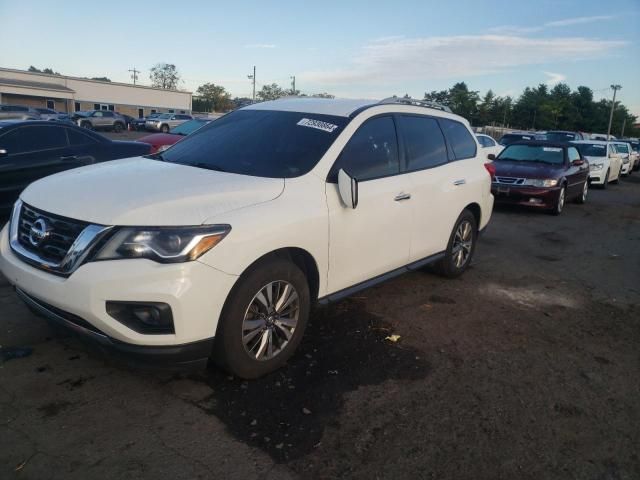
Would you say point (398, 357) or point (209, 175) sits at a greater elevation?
point (209, 175)

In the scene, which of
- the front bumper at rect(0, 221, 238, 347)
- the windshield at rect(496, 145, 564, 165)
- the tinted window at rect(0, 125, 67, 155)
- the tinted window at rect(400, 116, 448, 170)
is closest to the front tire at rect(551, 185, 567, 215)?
the windshield at rect(496, 145, 564, 165)

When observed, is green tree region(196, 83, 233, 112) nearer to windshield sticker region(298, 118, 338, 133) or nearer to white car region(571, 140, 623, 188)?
white car region(571, 140, 623, 188)

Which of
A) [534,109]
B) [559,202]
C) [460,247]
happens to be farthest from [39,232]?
→ [534,109]

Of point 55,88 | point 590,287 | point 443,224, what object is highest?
point 55,88

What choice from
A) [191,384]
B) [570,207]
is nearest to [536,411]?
[191,384]

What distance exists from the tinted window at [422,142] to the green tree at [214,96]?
8787cm

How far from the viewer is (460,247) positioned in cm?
586

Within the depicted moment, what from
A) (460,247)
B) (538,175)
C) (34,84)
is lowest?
(460,247)

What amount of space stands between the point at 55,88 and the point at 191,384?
6270 cm

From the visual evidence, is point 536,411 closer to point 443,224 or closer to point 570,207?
point 443,224

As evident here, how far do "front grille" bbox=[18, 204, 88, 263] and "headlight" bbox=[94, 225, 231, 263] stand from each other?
0.80 feet

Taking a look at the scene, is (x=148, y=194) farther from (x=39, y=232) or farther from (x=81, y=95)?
(x=81, y=95)

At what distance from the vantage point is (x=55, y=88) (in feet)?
185

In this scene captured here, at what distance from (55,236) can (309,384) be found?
1838 millimetres
